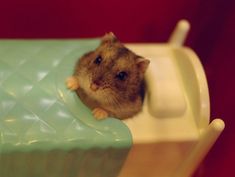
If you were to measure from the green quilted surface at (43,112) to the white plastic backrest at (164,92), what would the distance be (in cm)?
9

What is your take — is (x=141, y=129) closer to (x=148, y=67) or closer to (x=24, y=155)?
(x=148, y=67)

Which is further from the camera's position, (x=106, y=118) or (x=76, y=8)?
(x=76, y=8)

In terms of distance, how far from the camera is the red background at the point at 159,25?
1.26 m

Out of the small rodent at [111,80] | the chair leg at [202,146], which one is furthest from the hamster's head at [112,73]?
the chair leg at [202,146]

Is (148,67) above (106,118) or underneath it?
above

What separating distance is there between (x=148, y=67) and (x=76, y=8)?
340mm

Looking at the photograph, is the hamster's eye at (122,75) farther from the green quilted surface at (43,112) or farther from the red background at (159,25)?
the red background at (159,25)

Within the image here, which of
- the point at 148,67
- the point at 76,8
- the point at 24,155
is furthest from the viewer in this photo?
the point at 76,8

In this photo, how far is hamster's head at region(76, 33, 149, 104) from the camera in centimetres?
97

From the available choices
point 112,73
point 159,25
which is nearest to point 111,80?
point 112,73

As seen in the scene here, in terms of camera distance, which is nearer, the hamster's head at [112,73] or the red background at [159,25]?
the hamster's head at [112,73]

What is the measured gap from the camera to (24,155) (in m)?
0.97

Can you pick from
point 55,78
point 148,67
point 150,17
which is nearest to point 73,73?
point 55,78

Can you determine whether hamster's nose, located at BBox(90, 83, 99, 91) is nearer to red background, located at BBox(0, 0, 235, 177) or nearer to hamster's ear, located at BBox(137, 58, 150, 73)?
hamster's ear, located at BBox(137, 58, 150, 73)
